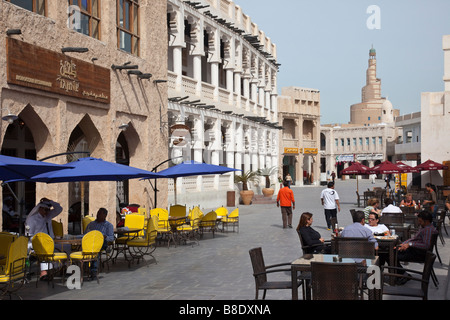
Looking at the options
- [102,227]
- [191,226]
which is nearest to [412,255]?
[102,227]

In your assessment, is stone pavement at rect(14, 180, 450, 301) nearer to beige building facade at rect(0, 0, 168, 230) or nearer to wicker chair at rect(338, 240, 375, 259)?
wicker chair at rect(338, 240, 375, 259)

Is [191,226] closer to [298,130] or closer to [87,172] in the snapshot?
[87,172]

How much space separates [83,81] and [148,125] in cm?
469

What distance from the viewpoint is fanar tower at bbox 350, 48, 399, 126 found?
137875 mm

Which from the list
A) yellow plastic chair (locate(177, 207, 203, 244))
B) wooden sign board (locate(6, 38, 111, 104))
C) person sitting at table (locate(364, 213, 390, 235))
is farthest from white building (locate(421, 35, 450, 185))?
person sitting at table (locate(364, 213, 390, 235))

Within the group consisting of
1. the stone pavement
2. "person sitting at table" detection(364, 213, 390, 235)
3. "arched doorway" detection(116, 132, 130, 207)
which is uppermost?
"arched doorway" detection(116, 132, 130, 207)

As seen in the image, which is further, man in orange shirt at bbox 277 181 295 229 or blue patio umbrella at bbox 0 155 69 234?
man in orange shirt at bbox 277 181 295 229

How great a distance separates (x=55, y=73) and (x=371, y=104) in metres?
133

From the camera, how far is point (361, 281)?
7.59m

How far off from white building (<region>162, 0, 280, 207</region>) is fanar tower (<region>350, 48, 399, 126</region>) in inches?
2642

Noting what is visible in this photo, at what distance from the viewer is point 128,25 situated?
19.7m

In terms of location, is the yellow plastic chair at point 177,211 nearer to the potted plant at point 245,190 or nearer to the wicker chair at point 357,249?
the wicker chair at point 357,249

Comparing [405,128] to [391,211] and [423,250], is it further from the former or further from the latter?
[423,250]

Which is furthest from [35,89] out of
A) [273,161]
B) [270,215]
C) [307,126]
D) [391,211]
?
[307,126]
